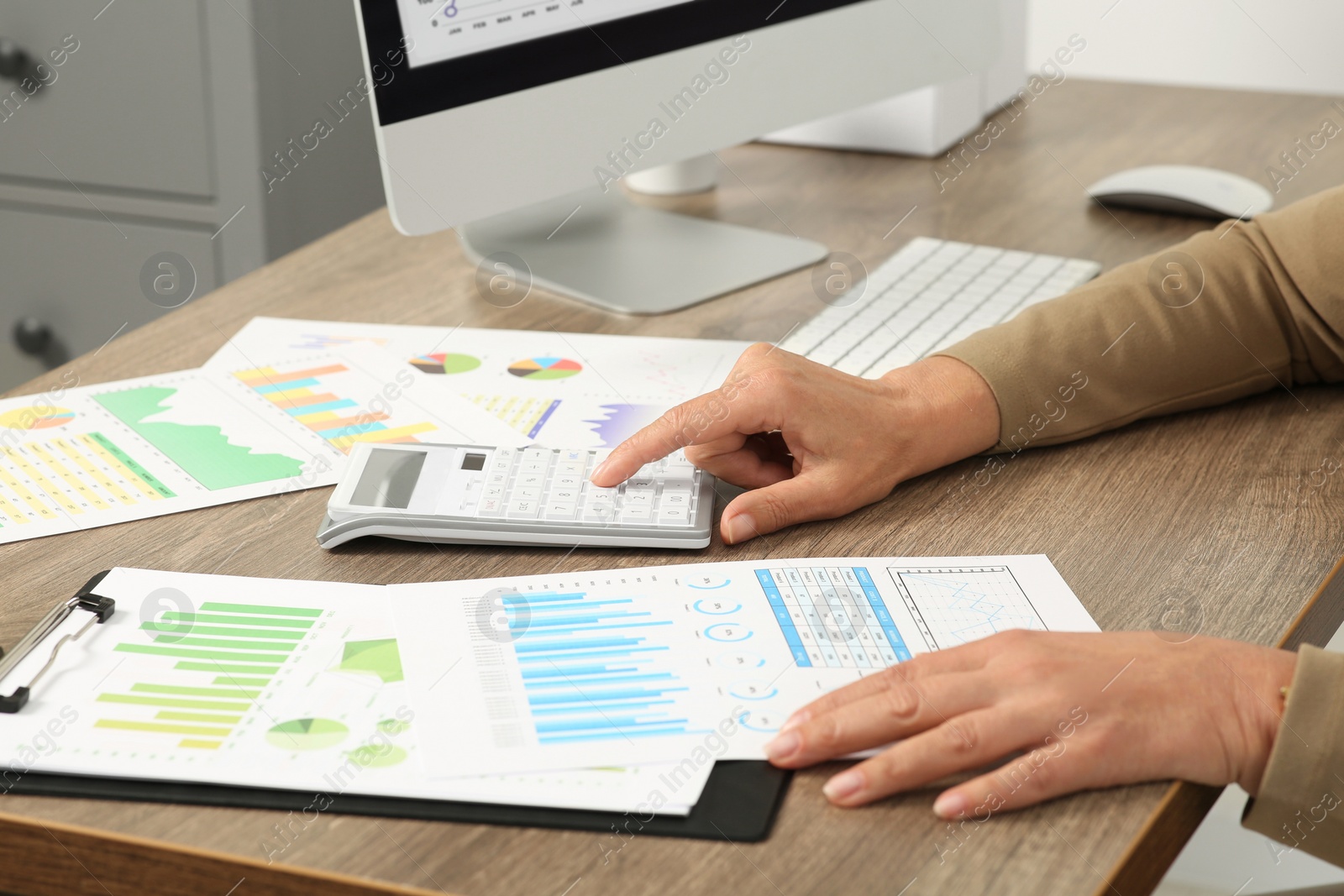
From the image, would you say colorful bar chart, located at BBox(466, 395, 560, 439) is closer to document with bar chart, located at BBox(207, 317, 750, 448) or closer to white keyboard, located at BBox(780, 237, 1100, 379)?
document with bar chart, located at BBox(207, 317, 750, 448)

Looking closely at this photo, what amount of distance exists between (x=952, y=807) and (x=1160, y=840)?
0.10m

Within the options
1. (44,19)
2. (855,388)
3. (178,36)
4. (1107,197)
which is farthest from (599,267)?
(44,19)

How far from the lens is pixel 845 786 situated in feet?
1.69

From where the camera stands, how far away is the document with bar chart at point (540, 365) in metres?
0.86

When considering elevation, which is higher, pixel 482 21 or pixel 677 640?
pixel 482 21

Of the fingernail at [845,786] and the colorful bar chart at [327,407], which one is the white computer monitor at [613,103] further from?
the fingernail at [845,786]

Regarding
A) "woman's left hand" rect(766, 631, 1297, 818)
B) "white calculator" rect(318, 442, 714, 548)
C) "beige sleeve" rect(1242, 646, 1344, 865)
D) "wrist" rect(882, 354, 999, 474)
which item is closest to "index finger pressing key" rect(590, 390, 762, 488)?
"white calculator" rect(318, 442, 714, 548)

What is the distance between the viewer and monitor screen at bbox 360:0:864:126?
2.91ft

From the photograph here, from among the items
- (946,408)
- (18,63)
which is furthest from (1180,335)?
(18,63)

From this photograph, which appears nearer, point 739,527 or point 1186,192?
point 739,527

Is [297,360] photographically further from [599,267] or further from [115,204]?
[115,204]

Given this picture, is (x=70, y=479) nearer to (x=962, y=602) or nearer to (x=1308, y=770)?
(x=962, y=602)

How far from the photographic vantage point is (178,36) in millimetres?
1840

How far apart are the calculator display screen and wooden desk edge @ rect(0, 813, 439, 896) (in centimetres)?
25
